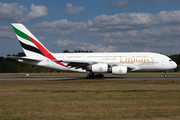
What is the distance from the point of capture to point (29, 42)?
121 ft

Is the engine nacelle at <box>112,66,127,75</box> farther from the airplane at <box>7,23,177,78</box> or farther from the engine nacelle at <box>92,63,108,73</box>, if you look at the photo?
the engine nacelle at <box>92,63,108,73</box>

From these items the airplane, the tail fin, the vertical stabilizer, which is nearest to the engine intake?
the airplane

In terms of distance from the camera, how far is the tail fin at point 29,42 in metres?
36.9

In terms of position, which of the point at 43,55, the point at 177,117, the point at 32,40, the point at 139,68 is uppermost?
the point at 32,40

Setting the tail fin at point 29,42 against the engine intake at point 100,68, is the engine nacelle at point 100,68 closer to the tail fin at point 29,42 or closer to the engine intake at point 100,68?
the engine intake at point 100,68

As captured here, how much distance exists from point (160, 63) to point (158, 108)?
2638 cm

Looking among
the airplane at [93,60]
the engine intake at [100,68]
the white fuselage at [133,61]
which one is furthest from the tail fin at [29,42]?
the engine intake at [100,68]

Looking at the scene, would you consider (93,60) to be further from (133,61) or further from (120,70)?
(133,61)

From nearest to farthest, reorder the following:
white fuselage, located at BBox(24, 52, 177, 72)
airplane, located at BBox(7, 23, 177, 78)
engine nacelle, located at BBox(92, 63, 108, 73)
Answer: engine nacelle, located at BBox(92, 63, 108, 73), airplane, located at BBox(7, 23, 177, 78), white fuselage, located at BBox(24, 52, 177, 72)

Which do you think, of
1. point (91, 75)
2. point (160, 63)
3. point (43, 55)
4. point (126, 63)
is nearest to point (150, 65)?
point (160, 63)

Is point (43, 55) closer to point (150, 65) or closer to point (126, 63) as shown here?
point (126, 63)

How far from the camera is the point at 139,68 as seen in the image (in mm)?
34812

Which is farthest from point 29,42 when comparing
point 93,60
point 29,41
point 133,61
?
point 133,61

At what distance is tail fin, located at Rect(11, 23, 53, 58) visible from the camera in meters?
36.9
